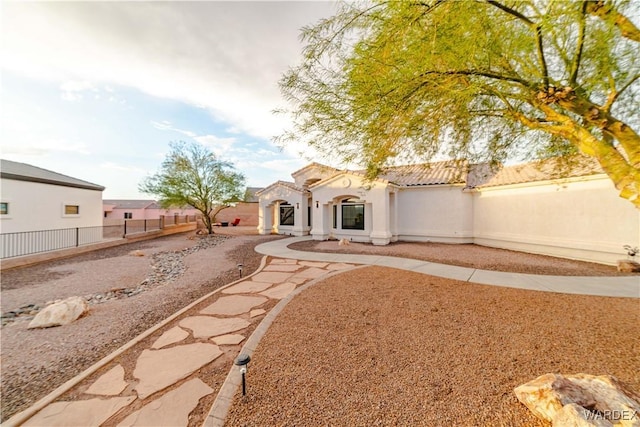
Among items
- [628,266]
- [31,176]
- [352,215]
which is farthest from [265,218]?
[628,266]

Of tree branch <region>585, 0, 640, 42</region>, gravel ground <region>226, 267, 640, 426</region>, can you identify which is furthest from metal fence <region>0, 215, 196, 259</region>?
tree branch <region>585, 0, 640, 42</region>

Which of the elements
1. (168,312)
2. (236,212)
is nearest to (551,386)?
(168,312)

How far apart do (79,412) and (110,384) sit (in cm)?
38

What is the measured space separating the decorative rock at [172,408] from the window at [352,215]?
1305 centimetres

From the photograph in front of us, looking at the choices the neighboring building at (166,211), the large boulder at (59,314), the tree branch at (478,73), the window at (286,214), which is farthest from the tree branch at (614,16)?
the neighboring building at (166,211)

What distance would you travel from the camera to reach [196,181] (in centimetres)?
1905

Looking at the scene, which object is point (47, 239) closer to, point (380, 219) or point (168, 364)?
point (168, 364)

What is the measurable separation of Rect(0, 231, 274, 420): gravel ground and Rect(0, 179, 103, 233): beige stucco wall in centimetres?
319

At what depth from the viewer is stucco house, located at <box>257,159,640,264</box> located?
8961 mm

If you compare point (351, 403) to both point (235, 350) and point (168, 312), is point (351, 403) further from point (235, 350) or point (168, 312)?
point (168, 312)

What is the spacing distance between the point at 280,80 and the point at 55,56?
6886 millimetres

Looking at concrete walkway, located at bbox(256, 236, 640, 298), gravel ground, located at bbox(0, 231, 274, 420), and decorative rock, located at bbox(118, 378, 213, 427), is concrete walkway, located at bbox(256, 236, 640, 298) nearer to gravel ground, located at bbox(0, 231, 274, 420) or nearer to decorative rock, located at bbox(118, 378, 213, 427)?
gravel ground, located at bbox(0, 231, 274, 420)

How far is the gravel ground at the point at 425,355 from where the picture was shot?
2.25 m

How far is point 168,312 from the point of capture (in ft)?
16.0
